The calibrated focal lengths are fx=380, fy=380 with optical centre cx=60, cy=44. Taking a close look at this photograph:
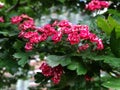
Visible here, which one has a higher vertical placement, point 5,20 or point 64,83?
point 5,20

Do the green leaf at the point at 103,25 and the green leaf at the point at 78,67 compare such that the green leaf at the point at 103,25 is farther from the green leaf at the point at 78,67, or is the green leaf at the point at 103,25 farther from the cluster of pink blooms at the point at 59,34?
the green leaf at the point at 78,67

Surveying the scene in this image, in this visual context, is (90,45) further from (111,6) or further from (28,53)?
(111,6)

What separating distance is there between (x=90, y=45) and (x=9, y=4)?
135cm

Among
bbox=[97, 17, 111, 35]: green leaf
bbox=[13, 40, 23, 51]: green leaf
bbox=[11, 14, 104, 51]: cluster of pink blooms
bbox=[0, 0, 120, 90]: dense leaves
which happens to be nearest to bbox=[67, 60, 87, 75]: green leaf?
bbox=[0, 0, 120, 90]: dense leaves

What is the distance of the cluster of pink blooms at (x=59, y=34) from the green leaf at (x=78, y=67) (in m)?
0.11

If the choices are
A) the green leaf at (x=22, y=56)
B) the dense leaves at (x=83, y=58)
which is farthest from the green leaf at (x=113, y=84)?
the green leaf at (x=22, y=56)

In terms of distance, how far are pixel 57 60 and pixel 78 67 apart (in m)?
0.12

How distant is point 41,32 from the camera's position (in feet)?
7.14

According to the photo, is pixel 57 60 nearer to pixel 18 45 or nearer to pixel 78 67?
pixel 78 67

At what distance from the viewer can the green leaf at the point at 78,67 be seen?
1.89m

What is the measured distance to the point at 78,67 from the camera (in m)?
1.91

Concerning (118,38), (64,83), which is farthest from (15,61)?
(118,38)

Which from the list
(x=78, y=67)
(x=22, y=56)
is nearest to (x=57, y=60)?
(x=78, y=67)

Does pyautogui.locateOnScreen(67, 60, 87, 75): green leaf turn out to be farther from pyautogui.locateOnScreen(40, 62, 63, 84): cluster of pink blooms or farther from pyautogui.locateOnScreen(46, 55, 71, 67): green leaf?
pyautogui.locateOnScreen(40, 62, 63, 84): cluster of pink blooms
